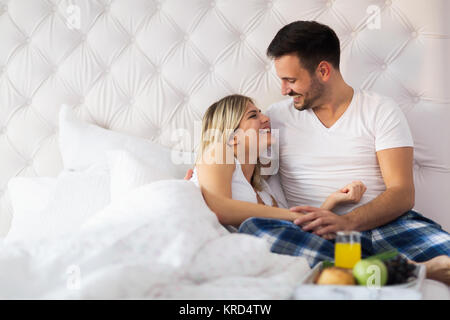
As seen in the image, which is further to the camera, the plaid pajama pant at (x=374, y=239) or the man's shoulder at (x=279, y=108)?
the man's shoulder at (x=279, y=108)

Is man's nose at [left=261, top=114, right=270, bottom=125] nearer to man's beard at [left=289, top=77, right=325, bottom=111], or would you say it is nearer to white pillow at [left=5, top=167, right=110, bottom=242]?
man's beard at [left=289, top=77, right=325, bottom=111]

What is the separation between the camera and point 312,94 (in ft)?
6.19

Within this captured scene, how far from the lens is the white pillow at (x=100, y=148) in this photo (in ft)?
6.48

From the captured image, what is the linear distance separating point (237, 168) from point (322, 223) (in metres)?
0.37

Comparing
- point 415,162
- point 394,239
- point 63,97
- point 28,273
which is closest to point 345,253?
point 394,239

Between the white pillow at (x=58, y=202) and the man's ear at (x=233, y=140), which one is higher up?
the man's ear at (x=233, y=140)

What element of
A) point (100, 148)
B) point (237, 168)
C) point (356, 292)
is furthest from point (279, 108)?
point (356, 292)

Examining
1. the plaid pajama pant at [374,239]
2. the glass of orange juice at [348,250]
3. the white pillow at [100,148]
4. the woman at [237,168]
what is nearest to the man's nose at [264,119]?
the woman at [237,168]

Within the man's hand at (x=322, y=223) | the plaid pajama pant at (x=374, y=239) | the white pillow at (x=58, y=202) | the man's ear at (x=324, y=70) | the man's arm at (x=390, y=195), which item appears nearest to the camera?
the plaid pajama pant at (x=374, y=239)

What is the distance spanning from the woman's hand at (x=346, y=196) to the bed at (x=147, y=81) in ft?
1.17

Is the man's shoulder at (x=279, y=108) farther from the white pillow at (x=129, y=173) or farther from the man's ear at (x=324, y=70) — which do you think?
the white pillow at (x=129, y=173)

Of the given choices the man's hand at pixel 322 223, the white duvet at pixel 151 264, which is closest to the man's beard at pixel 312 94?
the man's hand at pixel 322 223

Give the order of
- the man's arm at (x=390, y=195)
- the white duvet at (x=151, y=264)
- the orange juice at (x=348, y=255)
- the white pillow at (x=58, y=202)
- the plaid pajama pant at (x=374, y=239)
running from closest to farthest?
1. the white duvet at (x=151, y=264)
2. the orange juice at (x=348, y=255)
3. the plaid pajama pant at (x=374, y=239)
4. the man's arm at (x=390, y=195)
5. the white pillow at (x=58, y=202)

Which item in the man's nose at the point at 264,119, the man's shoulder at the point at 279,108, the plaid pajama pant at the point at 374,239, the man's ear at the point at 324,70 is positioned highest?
the man's ear at the point at 324,70
